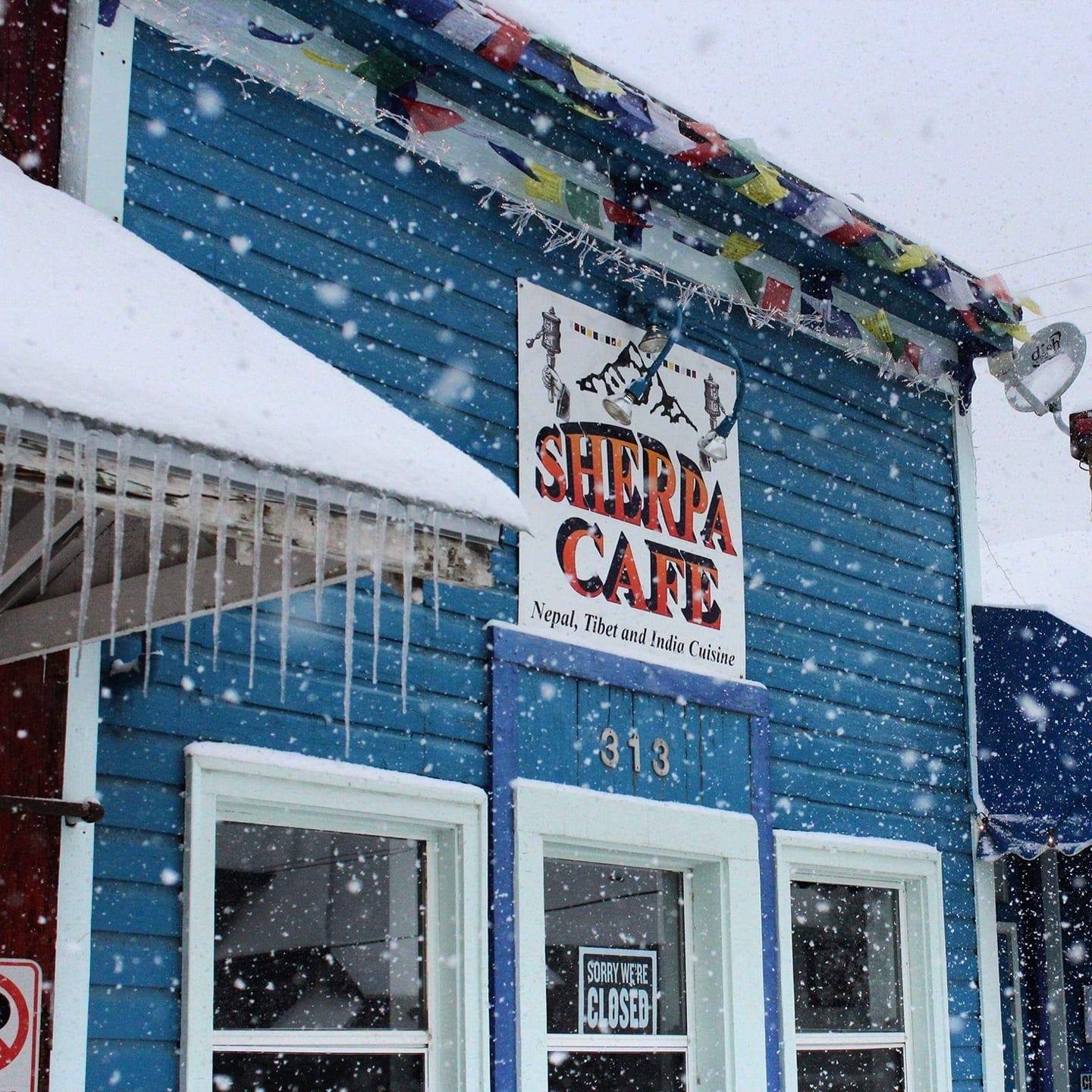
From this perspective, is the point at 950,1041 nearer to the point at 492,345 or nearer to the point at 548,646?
the point at 548,646

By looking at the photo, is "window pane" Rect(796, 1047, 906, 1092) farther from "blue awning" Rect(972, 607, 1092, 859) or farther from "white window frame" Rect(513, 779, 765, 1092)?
"blue awning" Rect(972, 607, 1092, 859)

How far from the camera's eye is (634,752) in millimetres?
6281

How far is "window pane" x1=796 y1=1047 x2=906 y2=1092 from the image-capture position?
6816 mm

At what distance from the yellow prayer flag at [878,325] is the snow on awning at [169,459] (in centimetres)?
402

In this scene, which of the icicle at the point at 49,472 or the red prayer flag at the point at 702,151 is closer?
the icicle at the point at 49,472

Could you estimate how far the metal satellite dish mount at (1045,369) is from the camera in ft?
27.0

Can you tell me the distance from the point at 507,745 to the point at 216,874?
1263 mm

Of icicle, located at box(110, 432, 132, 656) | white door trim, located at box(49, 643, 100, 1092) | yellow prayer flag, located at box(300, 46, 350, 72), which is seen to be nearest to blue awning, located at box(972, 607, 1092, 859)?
yellow prayer flag, located at box(300, 46, 350, 72)

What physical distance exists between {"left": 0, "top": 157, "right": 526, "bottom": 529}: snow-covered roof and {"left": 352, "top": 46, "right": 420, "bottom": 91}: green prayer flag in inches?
66.3

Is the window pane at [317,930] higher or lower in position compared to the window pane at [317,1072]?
higher

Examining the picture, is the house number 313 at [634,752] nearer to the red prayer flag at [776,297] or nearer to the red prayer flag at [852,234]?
the red prayer flag at [776,297]

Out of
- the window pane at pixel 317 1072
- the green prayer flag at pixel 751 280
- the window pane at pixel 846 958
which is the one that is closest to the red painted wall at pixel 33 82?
the window pane at pixel 317 1072

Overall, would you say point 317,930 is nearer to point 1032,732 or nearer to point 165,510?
point 165,510

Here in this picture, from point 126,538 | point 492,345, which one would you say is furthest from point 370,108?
point 126,538
